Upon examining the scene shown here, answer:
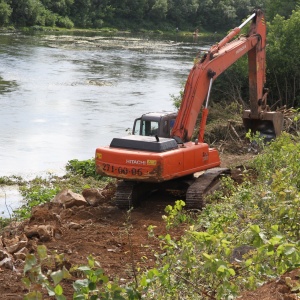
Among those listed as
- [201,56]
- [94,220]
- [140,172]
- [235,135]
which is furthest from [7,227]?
[235,135]

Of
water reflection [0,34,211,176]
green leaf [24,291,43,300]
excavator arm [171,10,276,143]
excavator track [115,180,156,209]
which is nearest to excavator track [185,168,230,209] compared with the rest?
excavator arm [171,10,276,143]

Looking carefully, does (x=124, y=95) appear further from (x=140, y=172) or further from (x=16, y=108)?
(x=140, y=172)

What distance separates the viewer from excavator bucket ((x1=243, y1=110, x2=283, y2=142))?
66.2 ft

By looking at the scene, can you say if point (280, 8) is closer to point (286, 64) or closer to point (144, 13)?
point (286, 64)

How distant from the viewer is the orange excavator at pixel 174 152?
13898 mm

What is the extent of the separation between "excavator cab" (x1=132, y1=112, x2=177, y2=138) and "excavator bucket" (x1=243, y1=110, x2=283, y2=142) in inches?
178

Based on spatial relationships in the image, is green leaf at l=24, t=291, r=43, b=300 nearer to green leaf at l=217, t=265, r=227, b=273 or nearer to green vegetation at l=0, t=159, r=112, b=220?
green leaf at l=217, t=265, r=227, b=273

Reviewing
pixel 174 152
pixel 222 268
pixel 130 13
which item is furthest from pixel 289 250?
pixel 130 13

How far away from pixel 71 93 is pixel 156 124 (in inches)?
812

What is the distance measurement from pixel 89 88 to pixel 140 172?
24.5m

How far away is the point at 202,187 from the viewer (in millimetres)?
14523

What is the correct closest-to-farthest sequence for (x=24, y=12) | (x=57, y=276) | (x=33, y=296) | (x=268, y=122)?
(x=57, y=276) < (x=33, y=296) < (x=268, y=122) < (x=24, y=12)

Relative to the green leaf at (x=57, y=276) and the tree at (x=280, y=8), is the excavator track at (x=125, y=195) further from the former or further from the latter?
the tree at (x=280, y=8)

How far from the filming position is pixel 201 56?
16766 millimetres
